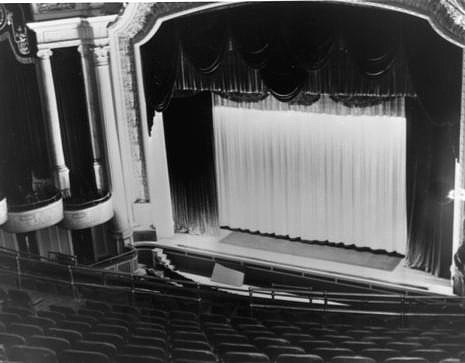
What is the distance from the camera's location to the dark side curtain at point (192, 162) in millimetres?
7414

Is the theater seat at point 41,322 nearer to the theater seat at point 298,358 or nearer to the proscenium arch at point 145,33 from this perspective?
the theater seat at point 298,358

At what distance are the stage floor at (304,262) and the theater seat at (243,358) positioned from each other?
7.01 ft

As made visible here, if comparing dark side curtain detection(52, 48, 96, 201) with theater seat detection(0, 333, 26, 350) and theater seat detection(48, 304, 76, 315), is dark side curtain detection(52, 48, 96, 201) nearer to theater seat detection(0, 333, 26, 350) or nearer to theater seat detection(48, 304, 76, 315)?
theater seat detection(48, 304, 76, 315)

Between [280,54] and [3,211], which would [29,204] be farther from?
[280,54]

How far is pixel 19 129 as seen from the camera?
259 inches

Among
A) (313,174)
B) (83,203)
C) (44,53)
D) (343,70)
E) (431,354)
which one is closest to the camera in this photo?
(431,354)

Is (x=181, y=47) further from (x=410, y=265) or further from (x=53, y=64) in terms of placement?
(x=410, y=265)

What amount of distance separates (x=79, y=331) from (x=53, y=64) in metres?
3.12

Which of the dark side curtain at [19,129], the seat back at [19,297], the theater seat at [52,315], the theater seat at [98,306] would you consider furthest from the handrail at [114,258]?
the theater seat at [52,315]

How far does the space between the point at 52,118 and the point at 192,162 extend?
5.36ft

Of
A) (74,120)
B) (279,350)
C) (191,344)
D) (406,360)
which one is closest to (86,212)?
(74,120)

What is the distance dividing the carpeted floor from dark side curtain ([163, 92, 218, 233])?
1.39 feet

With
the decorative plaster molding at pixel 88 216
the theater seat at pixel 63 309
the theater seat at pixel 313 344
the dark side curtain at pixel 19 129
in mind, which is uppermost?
the dark side curtain at pixel 19 129

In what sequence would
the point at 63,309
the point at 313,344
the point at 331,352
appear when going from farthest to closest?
the point at 63,309, the point at 313,344, the point at 331,352
